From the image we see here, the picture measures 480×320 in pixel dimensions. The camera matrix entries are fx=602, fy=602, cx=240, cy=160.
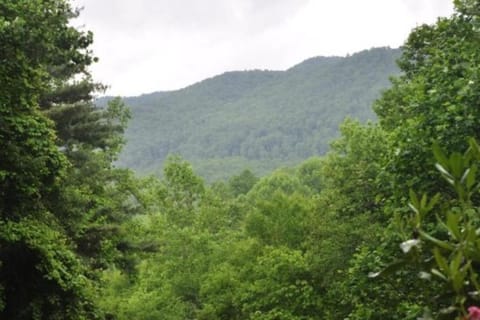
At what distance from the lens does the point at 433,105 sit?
480 inches

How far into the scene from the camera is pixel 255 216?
31.2 m

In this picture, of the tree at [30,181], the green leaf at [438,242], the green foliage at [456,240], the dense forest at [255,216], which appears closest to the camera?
the green foliage at [456,240]

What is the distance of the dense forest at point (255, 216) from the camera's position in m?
5.42

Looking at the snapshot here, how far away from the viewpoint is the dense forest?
542cm

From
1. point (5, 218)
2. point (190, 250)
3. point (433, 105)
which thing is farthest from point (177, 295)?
point (433, 105)

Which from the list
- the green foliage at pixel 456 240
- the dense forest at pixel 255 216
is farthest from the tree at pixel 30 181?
the green foliage at pixel 456 240

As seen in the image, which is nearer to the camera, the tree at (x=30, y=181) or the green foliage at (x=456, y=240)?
the green foliage at (x=456, y=240)

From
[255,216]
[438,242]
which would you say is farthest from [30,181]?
[255,216]

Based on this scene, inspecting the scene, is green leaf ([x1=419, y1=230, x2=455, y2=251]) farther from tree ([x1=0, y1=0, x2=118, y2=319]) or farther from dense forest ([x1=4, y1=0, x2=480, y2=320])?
tree ([x1=0, y1=0, x2=118, y2=319])

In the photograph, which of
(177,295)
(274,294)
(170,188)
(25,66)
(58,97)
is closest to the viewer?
(25,66)

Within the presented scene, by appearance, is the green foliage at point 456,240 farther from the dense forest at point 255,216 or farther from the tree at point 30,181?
the tree at point 30,181

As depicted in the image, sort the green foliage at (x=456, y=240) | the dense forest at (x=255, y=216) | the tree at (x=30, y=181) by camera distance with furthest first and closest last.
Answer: the tree at (x=30, y=181) → the dense forest at (x=255, y=216) → the green foliage at (x=456, y=240)

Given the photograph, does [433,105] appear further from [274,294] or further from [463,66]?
[274,294]

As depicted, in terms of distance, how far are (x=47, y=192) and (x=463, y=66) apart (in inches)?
389
